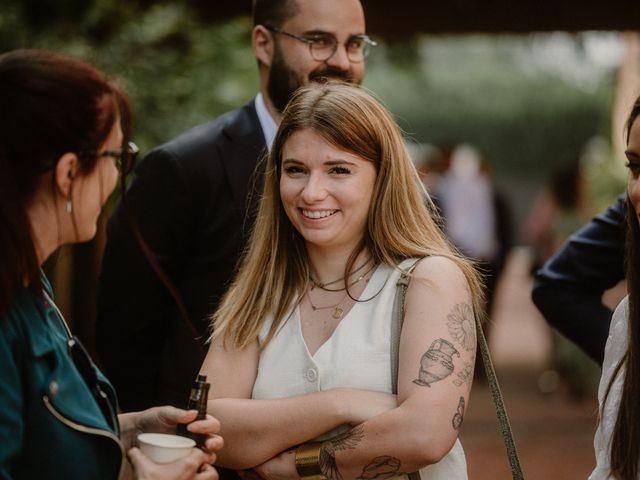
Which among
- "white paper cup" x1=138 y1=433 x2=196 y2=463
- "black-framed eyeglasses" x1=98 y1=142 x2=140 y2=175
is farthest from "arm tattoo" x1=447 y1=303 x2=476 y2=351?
"black-framed eyeglasses" x1=98 y1=142 x2=140 y2=175

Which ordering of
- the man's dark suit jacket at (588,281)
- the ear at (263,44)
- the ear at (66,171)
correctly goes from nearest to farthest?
the ear at (66,171), the man's dark suit jacket at (588,281), the ear at (263,44)

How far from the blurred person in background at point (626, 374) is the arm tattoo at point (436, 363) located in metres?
0.41

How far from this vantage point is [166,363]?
12.3 ft

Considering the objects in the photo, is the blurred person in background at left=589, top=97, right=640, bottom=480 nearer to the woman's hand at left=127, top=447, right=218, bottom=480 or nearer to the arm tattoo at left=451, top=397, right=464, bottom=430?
the arm tattoo at left=451, top=397, right=464, bottom=430

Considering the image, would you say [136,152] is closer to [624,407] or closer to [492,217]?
[624,407]

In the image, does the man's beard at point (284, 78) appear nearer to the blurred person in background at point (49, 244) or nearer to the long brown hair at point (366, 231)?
the long brown hair at point (366, 231)

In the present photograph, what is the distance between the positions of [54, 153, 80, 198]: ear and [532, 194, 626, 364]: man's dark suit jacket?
182 cm

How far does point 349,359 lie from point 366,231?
0.44 meters

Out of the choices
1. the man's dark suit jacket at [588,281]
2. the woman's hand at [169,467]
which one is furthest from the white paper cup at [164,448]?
the man's dark suit jacket at [588,281]

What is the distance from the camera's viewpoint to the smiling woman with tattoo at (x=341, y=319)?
276 centimetres

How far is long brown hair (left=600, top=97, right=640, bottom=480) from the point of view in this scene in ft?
8.50

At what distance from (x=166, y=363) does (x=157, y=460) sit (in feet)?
4.71

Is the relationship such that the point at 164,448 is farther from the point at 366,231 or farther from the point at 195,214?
the point at 195,214

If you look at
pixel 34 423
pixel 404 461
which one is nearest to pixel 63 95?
pixel 34 423
